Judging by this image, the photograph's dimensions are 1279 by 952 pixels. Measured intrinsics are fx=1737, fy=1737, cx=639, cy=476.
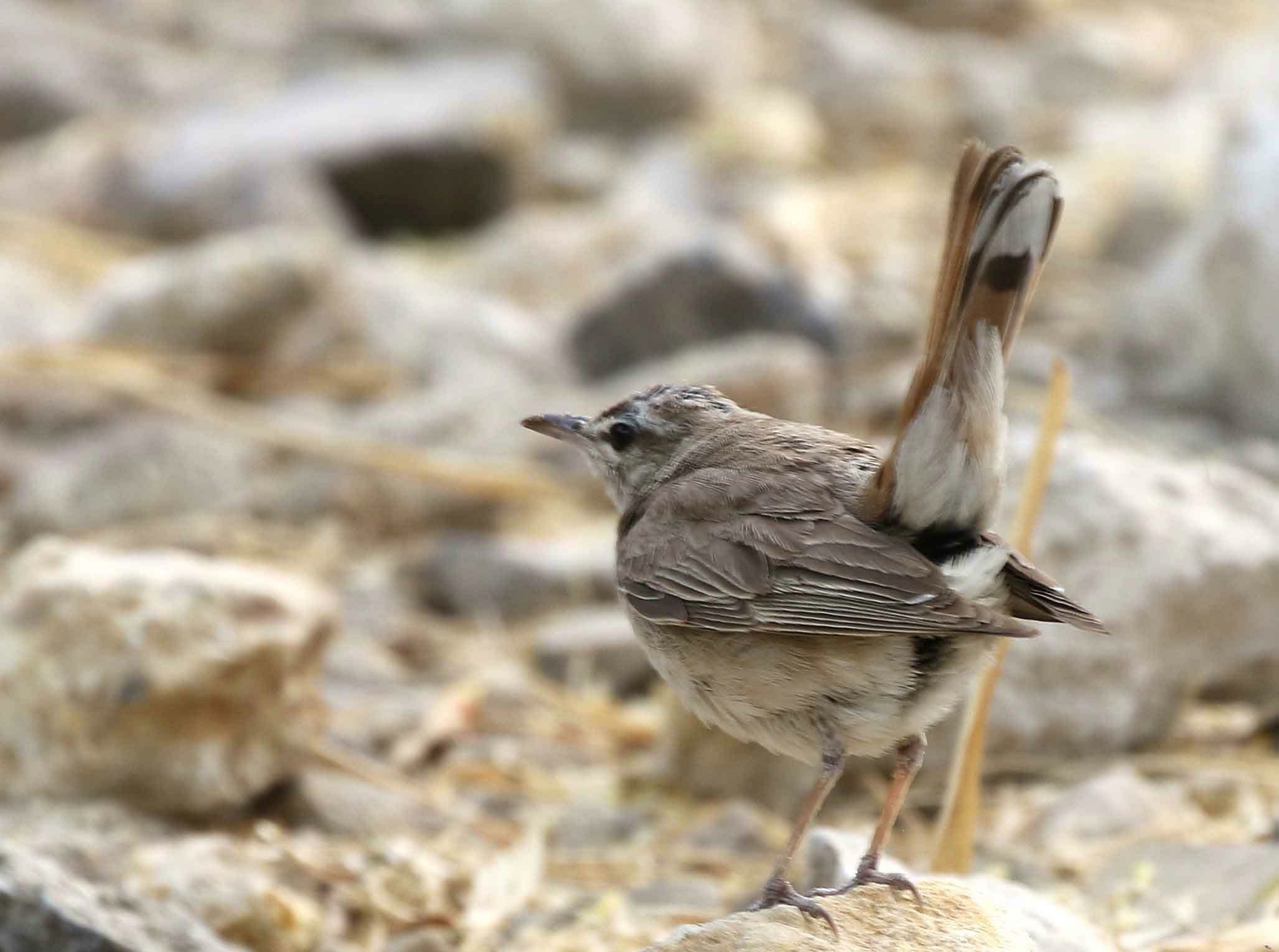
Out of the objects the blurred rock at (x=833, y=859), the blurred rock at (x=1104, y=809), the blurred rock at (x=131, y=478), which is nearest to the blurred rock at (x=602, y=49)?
the blurred rock at (x=131, y=478)

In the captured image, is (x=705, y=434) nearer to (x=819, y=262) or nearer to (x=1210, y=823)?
(x=1210, y=823)

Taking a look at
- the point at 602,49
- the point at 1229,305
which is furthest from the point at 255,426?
the point at 602,49

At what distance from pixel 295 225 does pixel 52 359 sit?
3.28 meters

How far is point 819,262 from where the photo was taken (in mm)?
10578

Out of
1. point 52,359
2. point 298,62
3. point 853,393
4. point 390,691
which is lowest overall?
point 390,691

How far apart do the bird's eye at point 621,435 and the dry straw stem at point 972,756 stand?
0.91m

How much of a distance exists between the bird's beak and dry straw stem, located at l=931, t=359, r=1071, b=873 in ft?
3.37

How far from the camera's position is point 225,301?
28.9ft

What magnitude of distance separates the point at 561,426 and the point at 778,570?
84 centimetres

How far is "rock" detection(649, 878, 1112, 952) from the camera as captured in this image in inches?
117

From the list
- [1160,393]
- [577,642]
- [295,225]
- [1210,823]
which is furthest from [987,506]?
[295,225]

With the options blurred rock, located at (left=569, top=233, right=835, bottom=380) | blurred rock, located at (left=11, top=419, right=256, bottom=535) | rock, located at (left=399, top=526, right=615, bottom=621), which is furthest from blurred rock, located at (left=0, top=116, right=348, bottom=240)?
rock, located at (left=399, top=526, right=615, bottom=621)

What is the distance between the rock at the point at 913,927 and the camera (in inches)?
117

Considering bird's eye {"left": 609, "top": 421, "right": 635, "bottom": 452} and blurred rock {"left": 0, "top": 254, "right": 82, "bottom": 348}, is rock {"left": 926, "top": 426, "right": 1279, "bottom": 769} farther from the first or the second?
blurred rock {"left": 0, "top": 254, "right": 82, "bottom": 348}
